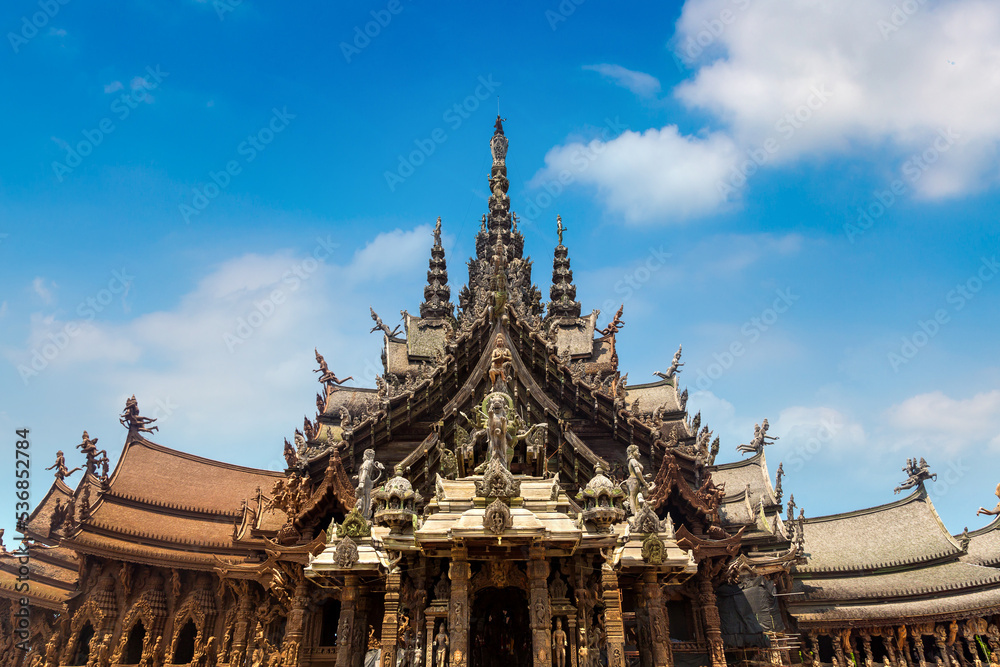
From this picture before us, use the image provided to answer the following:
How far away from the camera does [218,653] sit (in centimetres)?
1778

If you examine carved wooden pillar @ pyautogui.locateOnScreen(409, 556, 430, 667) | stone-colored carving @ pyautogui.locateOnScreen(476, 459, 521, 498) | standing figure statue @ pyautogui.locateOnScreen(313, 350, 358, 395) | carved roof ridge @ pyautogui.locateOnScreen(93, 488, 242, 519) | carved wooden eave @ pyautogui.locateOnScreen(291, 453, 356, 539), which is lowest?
carved wooden pillar @ pyautogui.locateOnScreen(409, 556, 430, 667)

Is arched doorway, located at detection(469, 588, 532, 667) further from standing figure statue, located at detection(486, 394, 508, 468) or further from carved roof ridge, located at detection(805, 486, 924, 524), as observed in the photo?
carved roof ridge, located at detection(805, 486, 924, 524)

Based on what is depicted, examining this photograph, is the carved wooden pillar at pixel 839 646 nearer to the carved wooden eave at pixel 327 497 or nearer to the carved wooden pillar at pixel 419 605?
the carved wooden eave at pixel 327 497

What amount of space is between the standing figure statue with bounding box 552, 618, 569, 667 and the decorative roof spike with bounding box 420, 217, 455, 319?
1988cm

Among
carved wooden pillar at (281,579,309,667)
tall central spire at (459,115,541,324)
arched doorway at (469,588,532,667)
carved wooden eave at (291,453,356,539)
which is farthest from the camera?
tall central spire at (459,115,541,324)

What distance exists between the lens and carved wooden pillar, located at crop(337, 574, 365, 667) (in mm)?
8586

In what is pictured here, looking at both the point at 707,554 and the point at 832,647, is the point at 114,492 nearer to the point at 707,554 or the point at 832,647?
the point at 707,554

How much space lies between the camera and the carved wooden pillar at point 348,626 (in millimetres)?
8586

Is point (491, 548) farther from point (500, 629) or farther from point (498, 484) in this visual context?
point (500, 629)

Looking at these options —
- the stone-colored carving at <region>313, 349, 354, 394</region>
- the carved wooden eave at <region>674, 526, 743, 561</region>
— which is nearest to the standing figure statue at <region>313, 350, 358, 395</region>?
the stone-colored carving at <region>313, 349, 354, 394</region>

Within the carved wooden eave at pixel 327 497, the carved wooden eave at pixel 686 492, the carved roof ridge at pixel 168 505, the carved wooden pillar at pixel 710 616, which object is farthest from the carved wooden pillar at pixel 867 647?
the carved roof ridge at pixel 168 505

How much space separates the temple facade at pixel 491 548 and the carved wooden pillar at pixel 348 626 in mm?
42

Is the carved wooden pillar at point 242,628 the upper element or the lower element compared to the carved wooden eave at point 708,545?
lower

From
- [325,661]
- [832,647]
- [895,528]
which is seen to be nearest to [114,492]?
[325,661]
